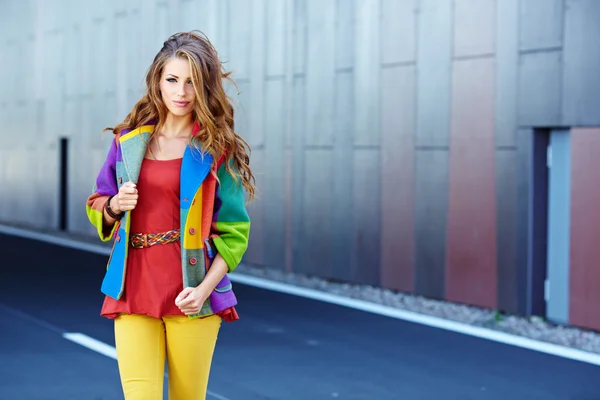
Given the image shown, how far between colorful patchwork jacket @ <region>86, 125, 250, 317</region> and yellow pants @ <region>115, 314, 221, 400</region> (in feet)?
0.32

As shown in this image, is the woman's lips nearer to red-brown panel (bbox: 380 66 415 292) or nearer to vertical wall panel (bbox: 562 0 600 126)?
vertical wall panel (bbox: 562 0 600 126)

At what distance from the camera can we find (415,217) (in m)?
13.5

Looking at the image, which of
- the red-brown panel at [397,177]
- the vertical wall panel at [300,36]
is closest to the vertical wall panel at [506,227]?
the red-brown panel at [397,177]

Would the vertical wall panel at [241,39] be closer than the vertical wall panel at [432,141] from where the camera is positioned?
No

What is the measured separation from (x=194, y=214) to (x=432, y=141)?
30.0ft

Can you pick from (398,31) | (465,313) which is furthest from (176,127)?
(398,31)

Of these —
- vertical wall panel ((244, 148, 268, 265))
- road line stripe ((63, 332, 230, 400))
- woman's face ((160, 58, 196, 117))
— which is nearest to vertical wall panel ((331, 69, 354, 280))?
vertical wall panel ((244, 148, 268, 265))

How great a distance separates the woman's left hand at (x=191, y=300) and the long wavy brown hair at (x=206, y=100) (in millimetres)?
435

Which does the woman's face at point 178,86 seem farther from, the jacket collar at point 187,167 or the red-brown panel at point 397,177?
the red-brown panel at point 397,177

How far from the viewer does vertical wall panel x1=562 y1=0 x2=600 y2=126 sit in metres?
10.8

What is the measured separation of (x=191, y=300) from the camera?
13.6 feet

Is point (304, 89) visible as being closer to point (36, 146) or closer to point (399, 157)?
point (399, 157)

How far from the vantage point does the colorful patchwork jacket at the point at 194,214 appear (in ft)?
13.7

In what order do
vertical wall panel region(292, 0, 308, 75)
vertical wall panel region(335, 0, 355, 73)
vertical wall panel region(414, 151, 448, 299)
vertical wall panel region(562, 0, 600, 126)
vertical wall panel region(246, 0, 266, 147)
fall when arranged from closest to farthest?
vertical wall panel region(562, 0, 600, 126)
vertical wall panel region(414, 151, 448, 299)
vertical wall panel region(335, 0, 355, 73)
vertical wall panel region(292, 0, 308, 75)
vertical wall panel region(246, 0, 266, 147)
